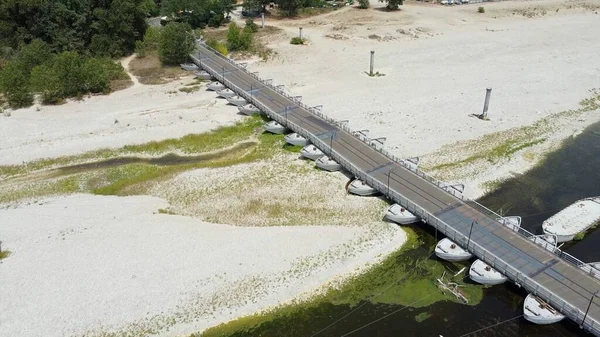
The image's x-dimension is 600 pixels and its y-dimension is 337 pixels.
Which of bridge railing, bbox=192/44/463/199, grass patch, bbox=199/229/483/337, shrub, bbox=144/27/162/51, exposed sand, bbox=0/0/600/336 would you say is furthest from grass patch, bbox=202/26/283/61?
grass patch, bbox=199/229/483/337

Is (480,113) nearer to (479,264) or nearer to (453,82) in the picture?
(453,82)

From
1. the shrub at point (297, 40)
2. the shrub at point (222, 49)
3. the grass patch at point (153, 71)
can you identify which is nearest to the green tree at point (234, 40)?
the shrub at point (222, 49)

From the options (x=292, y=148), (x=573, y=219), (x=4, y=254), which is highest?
(x=292, y=148)

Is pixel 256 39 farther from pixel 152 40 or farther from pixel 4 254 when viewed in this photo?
pixel 4 254

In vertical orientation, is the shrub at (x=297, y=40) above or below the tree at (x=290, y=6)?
below

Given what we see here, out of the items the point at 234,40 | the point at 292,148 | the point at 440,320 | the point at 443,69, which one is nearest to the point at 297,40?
the point at 234,40

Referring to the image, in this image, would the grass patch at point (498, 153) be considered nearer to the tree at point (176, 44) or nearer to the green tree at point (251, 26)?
the tree at point (176, 44)
